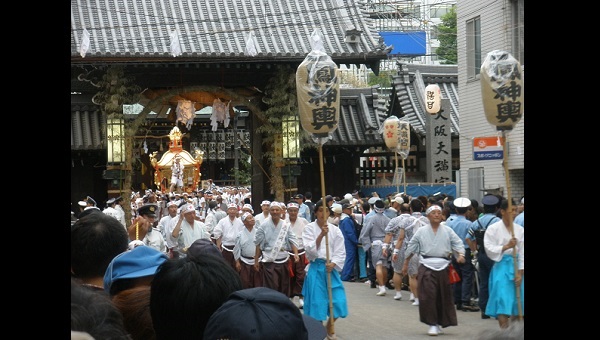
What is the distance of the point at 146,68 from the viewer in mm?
20688

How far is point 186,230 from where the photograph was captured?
49.6 feet

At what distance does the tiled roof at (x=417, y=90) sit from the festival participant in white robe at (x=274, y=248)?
13.2 metres

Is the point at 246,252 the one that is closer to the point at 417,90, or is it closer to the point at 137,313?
the point at 137,313

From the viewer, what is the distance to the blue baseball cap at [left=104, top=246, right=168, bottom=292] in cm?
449

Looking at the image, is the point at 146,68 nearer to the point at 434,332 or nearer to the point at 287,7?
the point at 287,7

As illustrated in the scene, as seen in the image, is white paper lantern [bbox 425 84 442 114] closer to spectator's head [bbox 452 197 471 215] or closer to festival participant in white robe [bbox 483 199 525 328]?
spectator's head [bbox 452 197 471 215]

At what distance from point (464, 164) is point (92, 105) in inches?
388

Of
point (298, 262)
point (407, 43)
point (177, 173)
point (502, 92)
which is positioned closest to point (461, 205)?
point (298, 262)

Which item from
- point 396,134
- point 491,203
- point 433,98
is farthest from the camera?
point 433,98

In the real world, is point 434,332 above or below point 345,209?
below

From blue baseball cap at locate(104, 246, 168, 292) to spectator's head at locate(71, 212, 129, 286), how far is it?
13 cm

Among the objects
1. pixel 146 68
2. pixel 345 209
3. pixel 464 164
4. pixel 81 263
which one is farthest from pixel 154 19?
pixel 81 263

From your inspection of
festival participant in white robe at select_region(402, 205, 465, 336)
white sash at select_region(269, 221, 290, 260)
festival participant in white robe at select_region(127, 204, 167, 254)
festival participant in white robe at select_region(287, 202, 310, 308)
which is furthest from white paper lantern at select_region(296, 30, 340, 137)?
festival participant in white robe at select_region(287, 202, 310, 308)

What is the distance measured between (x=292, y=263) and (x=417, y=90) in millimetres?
15408
